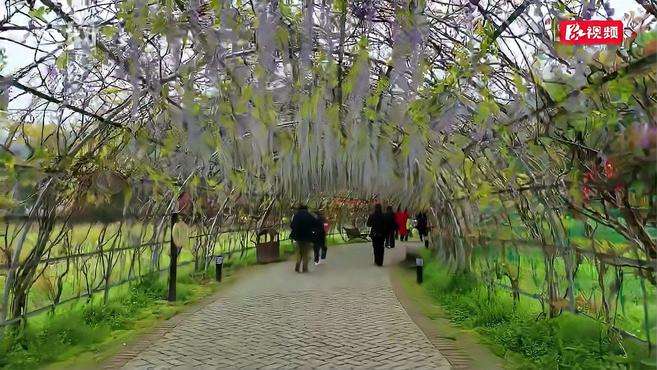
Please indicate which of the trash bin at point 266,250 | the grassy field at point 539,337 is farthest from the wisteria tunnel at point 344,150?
the trash bin at point 266,250

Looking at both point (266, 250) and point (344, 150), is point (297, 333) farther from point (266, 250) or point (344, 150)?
point (266, 250)

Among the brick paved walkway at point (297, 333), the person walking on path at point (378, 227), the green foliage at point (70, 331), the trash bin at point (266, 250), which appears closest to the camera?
the green foliage at point (70, 331)

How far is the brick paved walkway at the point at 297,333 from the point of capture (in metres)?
5.00

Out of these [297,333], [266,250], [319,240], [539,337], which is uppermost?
[319,240]

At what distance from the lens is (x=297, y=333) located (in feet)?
20.2

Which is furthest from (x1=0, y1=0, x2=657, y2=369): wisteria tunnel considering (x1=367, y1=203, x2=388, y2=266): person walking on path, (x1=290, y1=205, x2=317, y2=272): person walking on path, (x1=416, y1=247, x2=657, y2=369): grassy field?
(x1=367, y1=203, x2=388, y2=266): person walking on path

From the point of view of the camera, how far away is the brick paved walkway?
500 cm

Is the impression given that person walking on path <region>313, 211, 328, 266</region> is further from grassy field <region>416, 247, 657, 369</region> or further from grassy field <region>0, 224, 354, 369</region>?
grassy field <region>416, 247, 657, 369</region>

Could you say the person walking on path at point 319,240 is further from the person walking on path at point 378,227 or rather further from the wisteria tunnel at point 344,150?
the wisteria tunnel at point 344,150

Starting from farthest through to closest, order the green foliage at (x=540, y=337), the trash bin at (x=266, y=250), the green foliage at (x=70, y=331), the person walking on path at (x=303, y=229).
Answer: the trash bin at (x=266, y=250)
the person walking on path at (x=303, y=229)
the green foliage at (x=70, y=331)
the green foliage at (x=540, y=337)

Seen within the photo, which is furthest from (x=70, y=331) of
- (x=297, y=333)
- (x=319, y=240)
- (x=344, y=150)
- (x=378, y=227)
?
(x=319, y=240)

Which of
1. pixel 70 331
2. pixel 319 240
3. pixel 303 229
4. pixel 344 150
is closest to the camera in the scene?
pixel 70 331

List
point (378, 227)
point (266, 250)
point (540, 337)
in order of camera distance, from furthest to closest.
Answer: point (266, 250)
point (378, 227)
point (540, 337)

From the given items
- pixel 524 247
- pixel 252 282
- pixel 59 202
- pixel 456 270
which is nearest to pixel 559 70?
pixel 524 247
